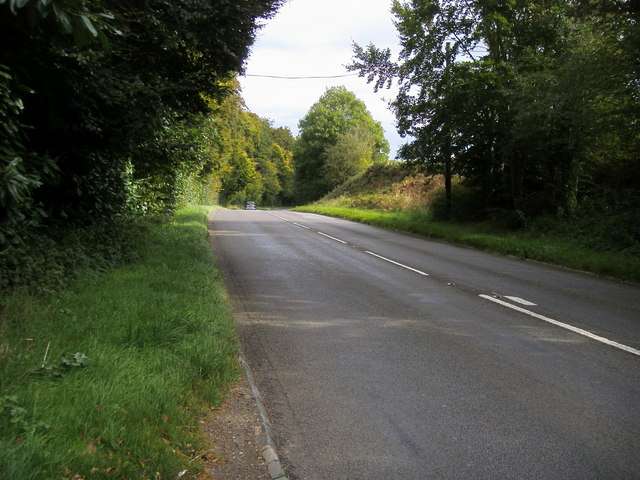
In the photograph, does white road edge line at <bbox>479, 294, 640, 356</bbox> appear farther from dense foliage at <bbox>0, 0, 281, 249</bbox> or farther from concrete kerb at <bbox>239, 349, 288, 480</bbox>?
dense foliage at <bbox>0, 0, 281, 249</bbox>

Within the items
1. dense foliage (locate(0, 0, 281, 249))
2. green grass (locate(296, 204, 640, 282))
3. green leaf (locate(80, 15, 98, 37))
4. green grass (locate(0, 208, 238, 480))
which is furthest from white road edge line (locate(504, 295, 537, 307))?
green leaf (locate(80, 15, 98, 37))

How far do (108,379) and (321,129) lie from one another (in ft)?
249

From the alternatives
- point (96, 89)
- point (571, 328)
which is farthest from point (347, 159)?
point (571, 328)

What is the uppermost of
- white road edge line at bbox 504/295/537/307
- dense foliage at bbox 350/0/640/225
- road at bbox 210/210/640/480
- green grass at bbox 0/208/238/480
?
dense foliage at bbox 350/0/640/225

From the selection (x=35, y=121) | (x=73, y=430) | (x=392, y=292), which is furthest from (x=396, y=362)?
(x=35, y=121)

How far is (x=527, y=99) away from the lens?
16844mm

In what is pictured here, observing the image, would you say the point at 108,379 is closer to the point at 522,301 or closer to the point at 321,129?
the point at 522,301

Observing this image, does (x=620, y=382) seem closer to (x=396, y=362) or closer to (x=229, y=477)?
(x=396, y=362)

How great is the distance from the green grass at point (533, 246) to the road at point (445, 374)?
164 centimetres

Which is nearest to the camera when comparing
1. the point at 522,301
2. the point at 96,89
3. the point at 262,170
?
the point at 96,89

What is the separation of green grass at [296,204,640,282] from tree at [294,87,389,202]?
52130 millimetres

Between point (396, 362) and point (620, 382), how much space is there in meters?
2.17

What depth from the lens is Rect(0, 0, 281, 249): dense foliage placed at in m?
5.52

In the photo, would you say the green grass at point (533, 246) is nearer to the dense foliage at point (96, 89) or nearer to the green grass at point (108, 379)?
the dense foliage at point (96, 89)
